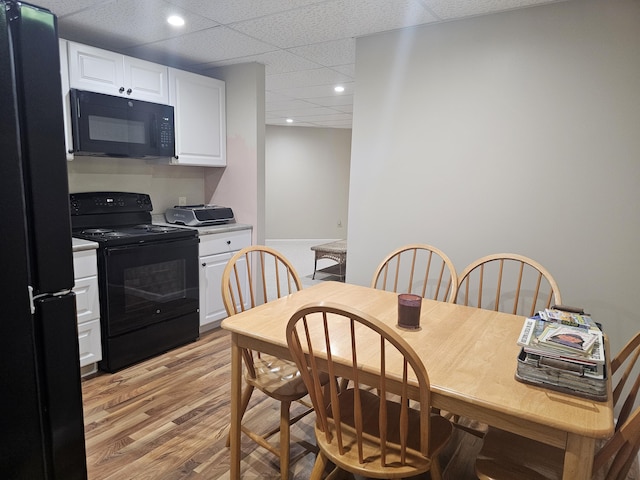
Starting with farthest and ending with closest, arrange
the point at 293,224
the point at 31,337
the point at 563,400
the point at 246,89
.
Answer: the point at 293,224, the point at 246,89, the point at 563,400, the point at 31,337

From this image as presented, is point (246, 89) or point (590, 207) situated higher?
point (246, 89)

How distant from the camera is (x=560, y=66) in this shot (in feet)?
7.14

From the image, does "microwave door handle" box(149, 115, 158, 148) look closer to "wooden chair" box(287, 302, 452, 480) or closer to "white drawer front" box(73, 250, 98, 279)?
"white drawer front" box(73, 250, 98, 279)

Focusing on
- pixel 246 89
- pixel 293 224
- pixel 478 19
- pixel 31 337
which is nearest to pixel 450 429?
pixel 31 337

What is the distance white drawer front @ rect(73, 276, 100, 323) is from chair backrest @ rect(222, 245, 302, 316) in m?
0.84

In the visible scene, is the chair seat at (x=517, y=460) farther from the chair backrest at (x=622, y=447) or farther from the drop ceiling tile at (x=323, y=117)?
the drop ceiling tile at (x=323, y=117)

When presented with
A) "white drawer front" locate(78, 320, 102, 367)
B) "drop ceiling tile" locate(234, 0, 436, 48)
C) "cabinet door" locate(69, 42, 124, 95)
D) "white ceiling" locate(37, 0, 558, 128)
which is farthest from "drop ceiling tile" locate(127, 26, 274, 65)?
"white drawer front" locate(78, 320, 102, 367)

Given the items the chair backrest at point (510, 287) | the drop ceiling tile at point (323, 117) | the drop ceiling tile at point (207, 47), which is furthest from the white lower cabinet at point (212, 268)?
the drop ceiling tile at point (323, 117)

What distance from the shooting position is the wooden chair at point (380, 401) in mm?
1152

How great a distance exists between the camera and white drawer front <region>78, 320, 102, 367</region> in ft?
8.38

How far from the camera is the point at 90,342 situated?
8.54ft

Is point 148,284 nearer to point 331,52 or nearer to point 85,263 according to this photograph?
point 85,263

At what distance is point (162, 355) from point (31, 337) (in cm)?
228

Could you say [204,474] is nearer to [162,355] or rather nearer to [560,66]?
[162,355]
